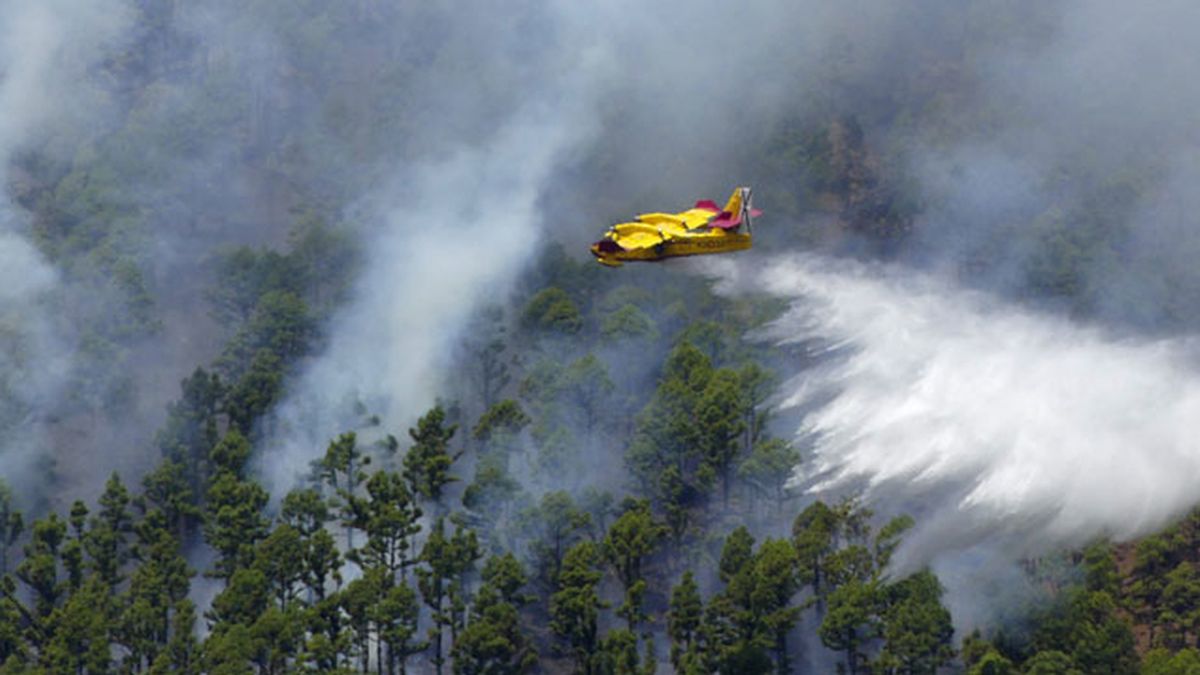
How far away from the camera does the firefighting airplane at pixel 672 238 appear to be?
170 metres

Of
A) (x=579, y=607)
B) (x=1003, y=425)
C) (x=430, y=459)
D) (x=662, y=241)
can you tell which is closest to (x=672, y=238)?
(x=662, y=241)

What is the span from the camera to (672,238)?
563ft

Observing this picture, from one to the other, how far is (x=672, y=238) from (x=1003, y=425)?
32.2 metres

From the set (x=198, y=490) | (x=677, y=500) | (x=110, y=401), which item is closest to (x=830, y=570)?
(x=677, y=500)

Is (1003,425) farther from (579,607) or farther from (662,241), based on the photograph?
(579,607)

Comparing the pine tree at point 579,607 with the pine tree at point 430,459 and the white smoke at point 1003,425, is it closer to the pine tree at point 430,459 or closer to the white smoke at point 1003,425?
the pine tree at point 430,459

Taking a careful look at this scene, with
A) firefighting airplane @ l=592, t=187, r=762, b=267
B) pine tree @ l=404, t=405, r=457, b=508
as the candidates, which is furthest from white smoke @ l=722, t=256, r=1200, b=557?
pine tree @ l=404, t=405, r=457, b=508

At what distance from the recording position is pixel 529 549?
566 ft

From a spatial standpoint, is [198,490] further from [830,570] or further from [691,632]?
[830,570]

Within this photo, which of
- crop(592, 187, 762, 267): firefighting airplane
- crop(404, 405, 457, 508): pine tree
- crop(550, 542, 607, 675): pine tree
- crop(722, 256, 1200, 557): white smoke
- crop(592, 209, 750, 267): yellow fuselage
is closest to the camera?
crop(550, 542, 607, 675): pine tree

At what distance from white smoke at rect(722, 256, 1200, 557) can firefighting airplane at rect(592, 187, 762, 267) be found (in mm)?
21943

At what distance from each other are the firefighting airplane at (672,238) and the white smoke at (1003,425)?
21943mm

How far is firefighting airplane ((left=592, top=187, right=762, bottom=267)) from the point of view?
170250mm

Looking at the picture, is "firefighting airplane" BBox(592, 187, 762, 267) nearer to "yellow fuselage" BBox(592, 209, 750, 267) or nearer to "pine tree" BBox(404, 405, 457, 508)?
"yellow fuselage" BBox(592, 209, 750, 267)
